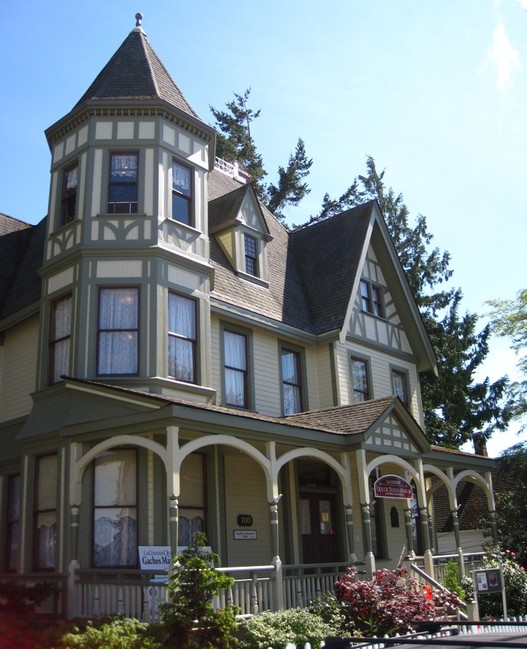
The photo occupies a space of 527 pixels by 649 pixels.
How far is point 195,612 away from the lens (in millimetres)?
9898

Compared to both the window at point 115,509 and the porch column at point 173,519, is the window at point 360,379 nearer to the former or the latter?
the window at point 115,509

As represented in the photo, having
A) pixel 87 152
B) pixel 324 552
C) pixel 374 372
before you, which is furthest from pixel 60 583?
pixel 374 372

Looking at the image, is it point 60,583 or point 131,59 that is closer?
point 60,583

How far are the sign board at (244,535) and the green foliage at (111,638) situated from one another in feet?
17.8

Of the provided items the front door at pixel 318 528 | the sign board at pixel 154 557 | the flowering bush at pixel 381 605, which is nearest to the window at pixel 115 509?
the sign board at pixel 154 557

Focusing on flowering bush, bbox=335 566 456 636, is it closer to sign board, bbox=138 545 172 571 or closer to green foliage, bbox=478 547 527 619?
green foliage, bbox=478 547 527 619

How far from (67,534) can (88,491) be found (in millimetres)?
860

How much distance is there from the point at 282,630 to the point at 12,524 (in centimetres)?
758

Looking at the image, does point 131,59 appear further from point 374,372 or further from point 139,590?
point 139,590

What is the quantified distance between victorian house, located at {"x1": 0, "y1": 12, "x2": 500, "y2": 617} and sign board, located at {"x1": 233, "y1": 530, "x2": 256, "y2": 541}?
76 mm

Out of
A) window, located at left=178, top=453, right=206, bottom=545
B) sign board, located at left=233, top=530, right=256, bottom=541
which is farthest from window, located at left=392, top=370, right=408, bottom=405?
window, located at left=178, top=453, right=206, bottom=545

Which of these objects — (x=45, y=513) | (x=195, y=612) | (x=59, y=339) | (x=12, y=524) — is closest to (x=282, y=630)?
(x=195, y=612)

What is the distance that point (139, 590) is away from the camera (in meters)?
11.3

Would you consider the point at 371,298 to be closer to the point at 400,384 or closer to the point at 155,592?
the point at 400,384
